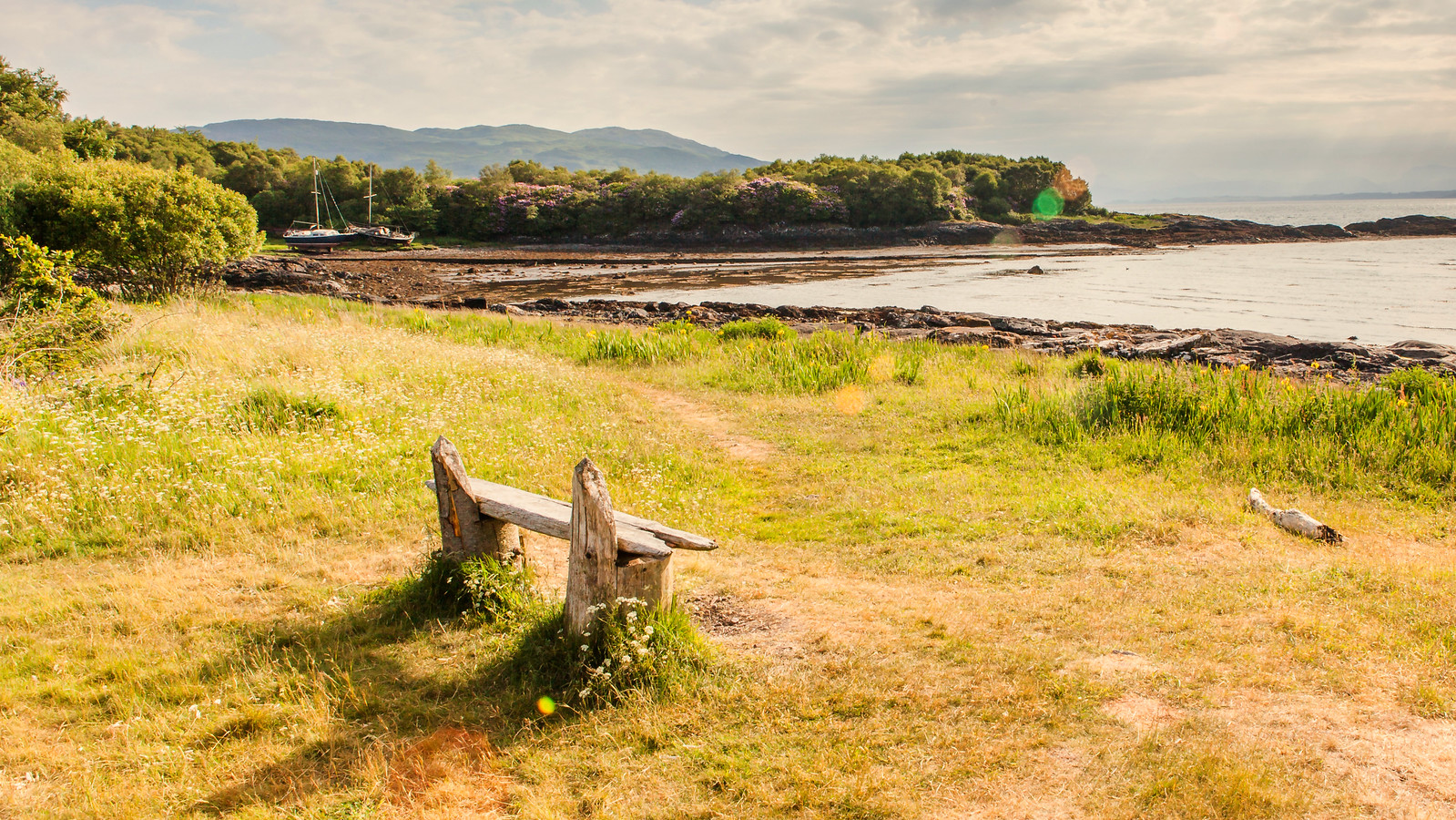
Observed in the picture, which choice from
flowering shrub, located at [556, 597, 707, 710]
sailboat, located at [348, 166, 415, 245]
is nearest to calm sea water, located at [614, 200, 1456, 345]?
flowering shrub, located at [556, 597, 707, 710]

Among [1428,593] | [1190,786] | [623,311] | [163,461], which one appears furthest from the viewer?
[623,311]

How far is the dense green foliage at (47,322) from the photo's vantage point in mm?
10039

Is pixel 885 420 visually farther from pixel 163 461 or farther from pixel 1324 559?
pixel 163 461

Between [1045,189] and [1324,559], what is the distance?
104571 millimetres

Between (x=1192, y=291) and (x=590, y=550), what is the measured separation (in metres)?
40.4

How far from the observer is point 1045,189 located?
100000mm

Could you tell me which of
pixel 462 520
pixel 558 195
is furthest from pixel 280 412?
pixel 558 195

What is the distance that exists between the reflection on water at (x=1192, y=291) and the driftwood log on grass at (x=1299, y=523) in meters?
20.4

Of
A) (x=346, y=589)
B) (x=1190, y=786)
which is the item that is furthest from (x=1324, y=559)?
(x=346, y=589)

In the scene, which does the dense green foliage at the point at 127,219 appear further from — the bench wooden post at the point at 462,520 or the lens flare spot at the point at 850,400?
the bench wooden post at the point at 462,520

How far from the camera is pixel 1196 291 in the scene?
121 ft

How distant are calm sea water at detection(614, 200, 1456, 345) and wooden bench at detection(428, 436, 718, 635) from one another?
87.3 feet

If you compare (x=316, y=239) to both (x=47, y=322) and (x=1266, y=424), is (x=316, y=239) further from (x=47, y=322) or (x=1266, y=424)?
(x=1266, y=424)

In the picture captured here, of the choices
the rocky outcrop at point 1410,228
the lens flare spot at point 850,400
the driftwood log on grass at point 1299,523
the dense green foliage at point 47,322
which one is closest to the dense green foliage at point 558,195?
the rocky outcrop at point 1410,228
